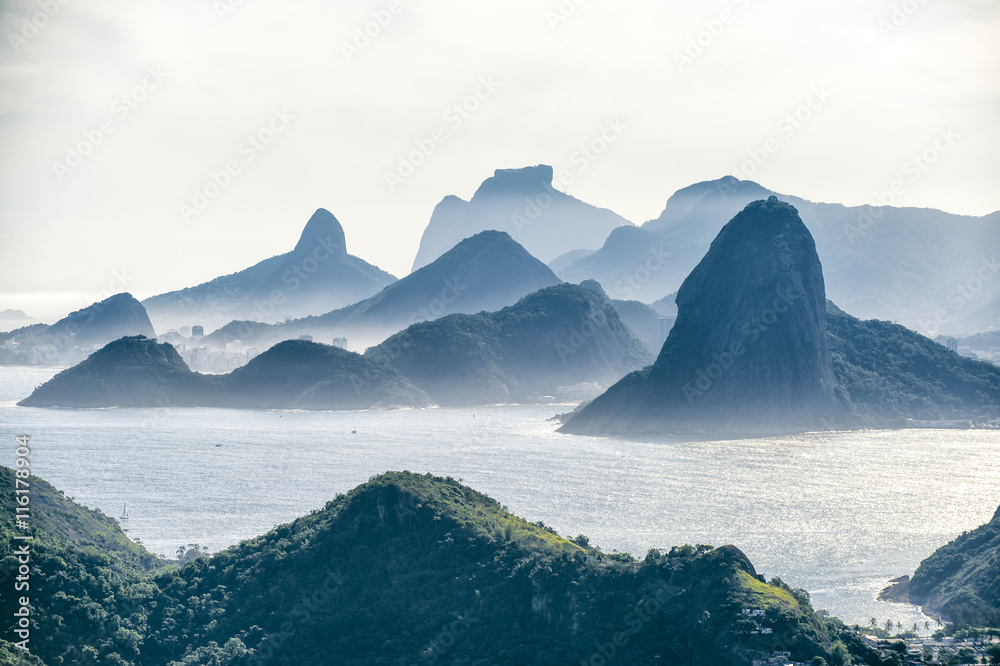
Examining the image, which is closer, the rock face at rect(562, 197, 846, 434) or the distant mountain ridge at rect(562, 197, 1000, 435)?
the rock face at rect(562, 197, 846, 434)

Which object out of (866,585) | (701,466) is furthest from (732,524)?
(701,466)

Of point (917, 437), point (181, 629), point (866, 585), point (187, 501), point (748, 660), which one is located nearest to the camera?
point (748, 660)

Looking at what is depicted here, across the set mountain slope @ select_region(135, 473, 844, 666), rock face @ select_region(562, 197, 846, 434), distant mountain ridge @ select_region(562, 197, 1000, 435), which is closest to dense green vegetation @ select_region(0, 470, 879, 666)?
mountain slope @ select_region(135, 473, 844, 666)

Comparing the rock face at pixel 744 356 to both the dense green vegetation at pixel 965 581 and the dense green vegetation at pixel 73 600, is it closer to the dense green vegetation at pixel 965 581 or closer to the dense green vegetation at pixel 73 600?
the dense green vegetation at pixel 965 581

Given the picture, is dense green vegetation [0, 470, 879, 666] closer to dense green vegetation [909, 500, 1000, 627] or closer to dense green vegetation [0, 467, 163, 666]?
dense green vegetation [0, 467, 163, 666]

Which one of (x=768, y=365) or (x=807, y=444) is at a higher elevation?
(x=768, y=365)

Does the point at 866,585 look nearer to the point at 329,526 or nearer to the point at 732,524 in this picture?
the point at 732,524

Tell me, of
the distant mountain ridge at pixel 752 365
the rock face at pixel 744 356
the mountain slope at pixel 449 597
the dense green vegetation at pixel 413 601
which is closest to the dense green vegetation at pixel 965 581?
the dense green vegetation at pixel 413 601
